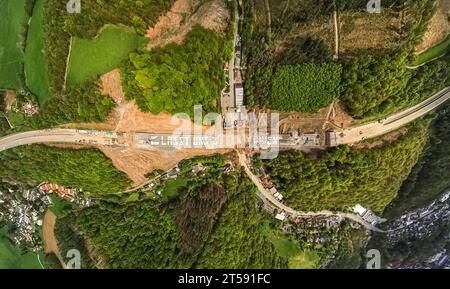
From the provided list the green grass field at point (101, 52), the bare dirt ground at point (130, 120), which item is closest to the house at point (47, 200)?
the bare dirt ground at point (130, 120)

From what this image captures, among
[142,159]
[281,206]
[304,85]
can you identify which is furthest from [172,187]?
[304,85]

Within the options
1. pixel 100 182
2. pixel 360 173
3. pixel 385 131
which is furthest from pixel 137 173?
pixel 385 131

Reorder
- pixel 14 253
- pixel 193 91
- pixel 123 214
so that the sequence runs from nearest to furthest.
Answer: pixel 193 91 → pixel 123 214 → pixel 14 253

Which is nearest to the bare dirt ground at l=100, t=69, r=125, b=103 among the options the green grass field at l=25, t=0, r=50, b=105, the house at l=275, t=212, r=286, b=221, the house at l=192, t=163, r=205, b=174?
the green grass field at l=25, t=0, r=50, b=105

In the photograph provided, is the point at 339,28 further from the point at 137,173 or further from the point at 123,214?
the point at 123,214

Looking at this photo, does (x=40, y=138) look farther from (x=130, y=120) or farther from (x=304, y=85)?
(x=304, y=85)

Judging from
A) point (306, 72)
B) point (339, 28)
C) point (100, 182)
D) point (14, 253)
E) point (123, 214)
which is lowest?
point (14, 253)
